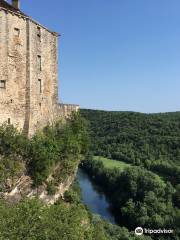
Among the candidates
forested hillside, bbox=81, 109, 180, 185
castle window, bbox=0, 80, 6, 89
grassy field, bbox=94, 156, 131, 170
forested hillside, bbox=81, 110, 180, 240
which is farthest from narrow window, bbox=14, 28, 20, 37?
grassy field, bbox=94, 156, 131, 170

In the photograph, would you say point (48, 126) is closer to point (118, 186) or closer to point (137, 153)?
point (118, 186)

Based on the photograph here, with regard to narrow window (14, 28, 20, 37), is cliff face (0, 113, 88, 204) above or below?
below

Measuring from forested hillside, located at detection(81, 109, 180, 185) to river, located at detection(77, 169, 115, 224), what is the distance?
1080cm

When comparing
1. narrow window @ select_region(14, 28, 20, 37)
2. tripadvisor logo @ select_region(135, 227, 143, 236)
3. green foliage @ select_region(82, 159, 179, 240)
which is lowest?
tripadvisor logo @ select_region(135, 227, 143, 236)

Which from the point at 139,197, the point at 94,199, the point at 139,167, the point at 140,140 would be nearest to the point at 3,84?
the point at 139,197

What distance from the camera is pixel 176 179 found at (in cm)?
7394

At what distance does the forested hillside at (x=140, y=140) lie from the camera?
8250 cm

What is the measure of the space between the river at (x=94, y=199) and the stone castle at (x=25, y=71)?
3289cm

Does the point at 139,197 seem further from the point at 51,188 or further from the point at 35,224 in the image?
the point at 35,224

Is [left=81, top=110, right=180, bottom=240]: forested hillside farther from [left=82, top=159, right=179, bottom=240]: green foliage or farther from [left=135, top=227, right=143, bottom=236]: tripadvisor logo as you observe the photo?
[left=135, top=227, right=143, bottom=236]: tripadvisor logo

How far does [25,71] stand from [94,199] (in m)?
48.3

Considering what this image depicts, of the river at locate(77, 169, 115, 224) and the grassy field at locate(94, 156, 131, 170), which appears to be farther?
the grassy field at locate(94, 156, 131, 170)

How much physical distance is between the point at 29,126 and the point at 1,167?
472 centimetres

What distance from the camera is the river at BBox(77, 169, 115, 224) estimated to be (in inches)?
2541
